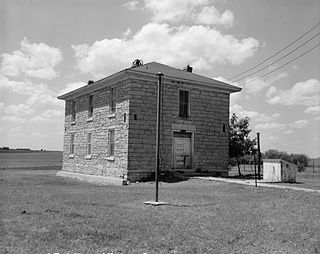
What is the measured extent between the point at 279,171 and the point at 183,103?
21.7 feet

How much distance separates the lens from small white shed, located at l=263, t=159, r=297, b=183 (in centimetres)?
1938

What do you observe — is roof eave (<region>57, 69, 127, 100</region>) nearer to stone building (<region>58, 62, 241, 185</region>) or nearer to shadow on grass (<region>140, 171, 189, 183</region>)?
stone building (<region>58, 62, 241, 185</region>)

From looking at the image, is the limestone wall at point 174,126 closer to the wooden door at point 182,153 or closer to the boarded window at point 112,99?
the wooden door at point 182,153

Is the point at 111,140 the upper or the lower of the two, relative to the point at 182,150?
upper

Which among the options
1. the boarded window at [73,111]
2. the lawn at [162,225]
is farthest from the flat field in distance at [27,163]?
the lawn at [162,225]

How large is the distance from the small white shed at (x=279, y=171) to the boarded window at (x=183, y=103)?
542 cm

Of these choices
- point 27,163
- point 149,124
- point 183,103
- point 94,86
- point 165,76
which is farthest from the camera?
point 27,163

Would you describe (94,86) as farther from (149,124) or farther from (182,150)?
(182,150)

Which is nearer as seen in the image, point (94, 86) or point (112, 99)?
point (112, 99)

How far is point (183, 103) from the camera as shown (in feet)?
74.6

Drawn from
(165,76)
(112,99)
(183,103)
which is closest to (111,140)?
(112,99)

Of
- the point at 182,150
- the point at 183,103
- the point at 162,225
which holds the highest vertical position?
the point at 183,103

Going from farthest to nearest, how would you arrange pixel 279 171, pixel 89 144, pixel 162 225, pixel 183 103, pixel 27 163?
pixel 27 163 < pixel 89 144 < pixel 183 103 < pixel 279 171 < pixel 162 225

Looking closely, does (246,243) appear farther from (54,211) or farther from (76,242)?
(54,211)
